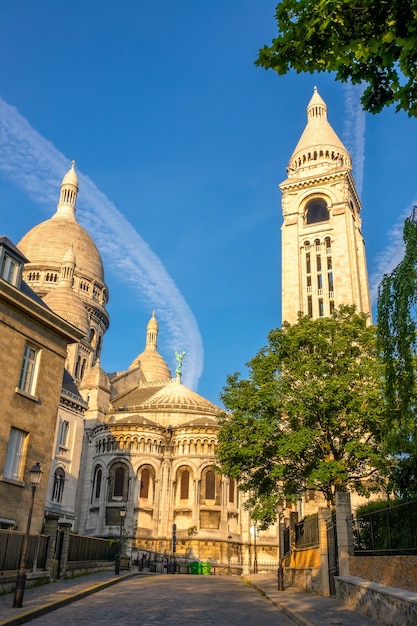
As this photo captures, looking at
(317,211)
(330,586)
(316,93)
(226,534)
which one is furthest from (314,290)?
(330,586)

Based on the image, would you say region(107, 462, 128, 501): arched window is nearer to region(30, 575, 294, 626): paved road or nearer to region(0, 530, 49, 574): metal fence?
region(0, 530, 49, 574): metal fence

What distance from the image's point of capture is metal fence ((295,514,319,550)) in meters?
20.7

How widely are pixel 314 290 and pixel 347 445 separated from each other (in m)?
38.8

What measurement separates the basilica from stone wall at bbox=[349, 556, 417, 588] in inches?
1138

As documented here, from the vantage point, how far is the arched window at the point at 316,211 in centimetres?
6614

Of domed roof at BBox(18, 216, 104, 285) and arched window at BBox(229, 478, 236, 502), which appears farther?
domed roof at BBox(18, 216, 104, 285)

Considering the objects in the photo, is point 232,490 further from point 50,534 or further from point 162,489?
point 50,534

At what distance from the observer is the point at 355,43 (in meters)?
7.05

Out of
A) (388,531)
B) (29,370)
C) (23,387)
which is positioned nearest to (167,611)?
(388,531)

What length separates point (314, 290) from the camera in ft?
197

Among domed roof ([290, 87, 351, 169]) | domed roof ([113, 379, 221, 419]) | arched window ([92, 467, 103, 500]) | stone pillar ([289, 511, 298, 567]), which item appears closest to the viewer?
stone pillar ([289, 511, 298, 567])

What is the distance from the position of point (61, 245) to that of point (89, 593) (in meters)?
68.8

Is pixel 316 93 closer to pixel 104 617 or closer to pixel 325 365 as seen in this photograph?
pixel 325 365

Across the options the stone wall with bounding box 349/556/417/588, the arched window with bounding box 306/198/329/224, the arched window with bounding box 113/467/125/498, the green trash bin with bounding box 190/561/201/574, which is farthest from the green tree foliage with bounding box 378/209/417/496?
the arched window with bounding box 306/198/329/224
